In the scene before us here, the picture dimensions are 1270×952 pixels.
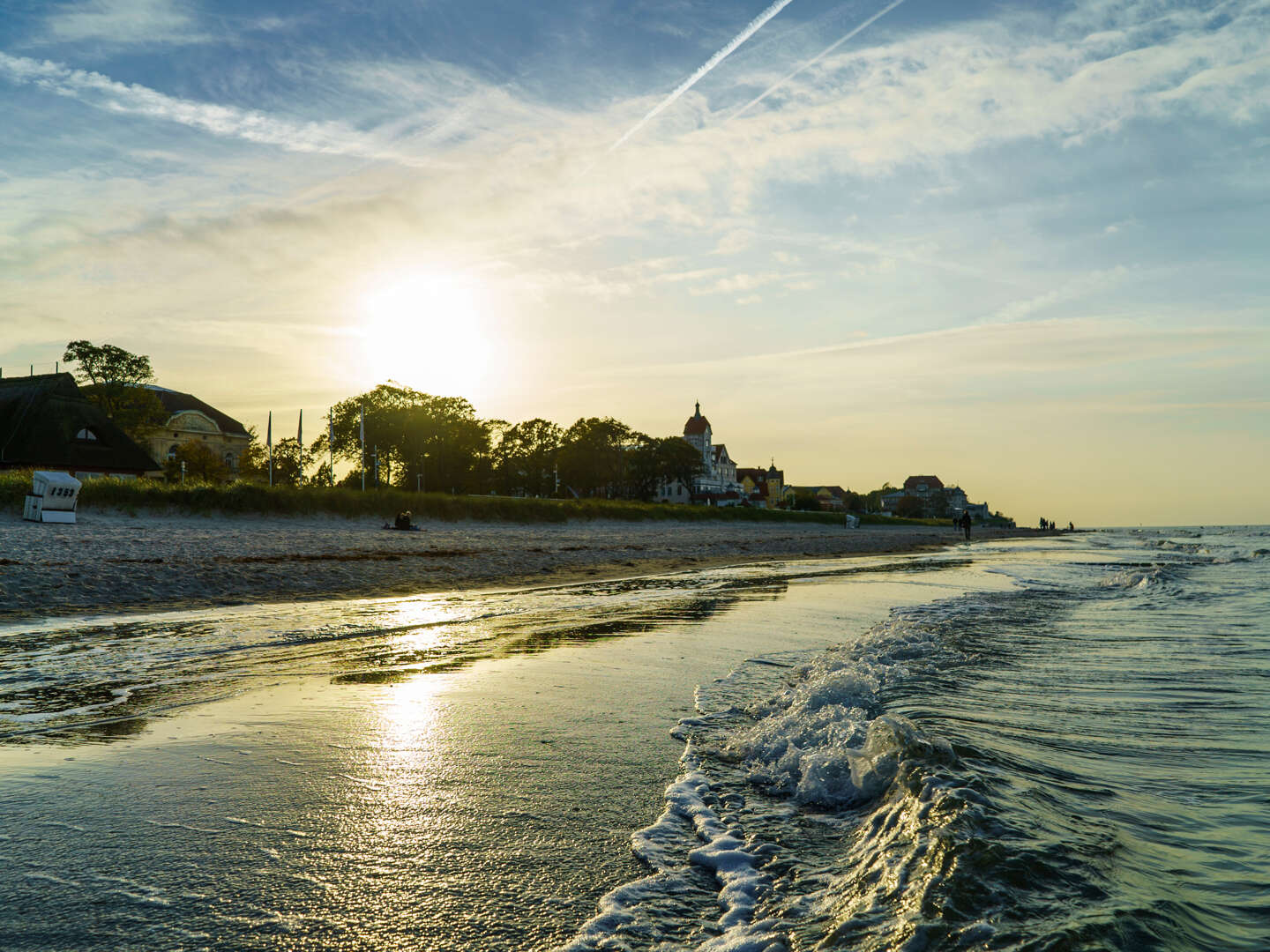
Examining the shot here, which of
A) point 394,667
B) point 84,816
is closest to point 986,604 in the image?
point 394,667

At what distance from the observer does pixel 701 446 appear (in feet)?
571

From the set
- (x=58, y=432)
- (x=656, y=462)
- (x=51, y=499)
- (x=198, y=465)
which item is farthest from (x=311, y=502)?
(x=656, y=462)

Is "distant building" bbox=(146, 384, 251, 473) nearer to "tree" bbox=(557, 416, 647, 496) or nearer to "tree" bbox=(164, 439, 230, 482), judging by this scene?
"tree" bbox=(164, 439, 230, 482)

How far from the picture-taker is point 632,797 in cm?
455

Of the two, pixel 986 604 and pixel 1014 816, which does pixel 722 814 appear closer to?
pixel 1014 816

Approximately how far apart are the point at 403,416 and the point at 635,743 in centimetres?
8581

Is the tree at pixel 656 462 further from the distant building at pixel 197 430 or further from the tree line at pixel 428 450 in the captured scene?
the distant building at pixel 197 430

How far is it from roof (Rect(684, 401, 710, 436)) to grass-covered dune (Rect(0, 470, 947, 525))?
376 feet

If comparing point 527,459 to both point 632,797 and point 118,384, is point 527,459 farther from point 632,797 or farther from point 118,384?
point 632,797

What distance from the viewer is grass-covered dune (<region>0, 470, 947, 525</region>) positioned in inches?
1131

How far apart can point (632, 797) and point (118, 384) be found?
72493 mm

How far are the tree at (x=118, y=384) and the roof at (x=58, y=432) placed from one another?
1169 cm

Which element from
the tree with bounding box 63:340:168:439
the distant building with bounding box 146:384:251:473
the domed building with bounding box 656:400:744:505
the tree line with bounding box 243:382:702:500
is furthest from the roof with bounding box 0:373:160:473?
the domed building with bounding box 656:400:744:505

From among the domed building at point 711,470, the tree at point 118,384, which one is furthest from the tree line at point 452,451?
the domed building at point 711,470
